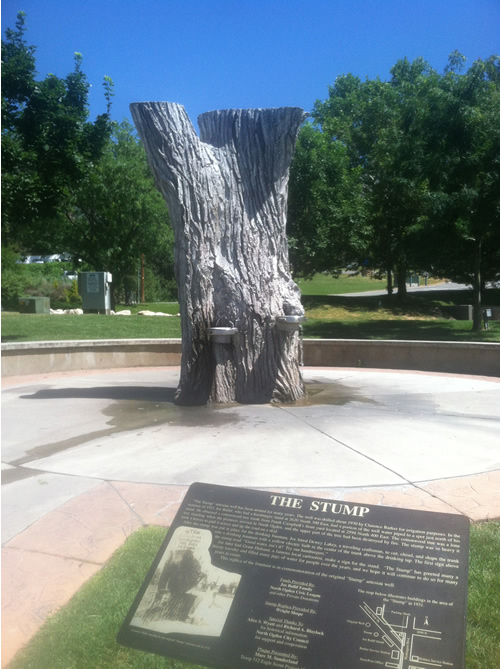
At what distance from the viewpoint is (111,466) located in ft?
17.1

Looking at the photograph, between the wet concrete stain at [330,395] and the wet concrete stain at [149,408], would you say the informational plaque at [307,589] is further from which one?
the wet concrete stain at [330,395]

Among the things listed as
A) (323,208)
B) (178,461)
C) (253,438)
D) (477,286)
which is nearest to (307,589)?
(178,461)

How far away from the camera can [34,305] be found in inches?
908

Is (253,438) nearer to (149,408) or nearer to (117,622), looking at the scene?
(149,408)

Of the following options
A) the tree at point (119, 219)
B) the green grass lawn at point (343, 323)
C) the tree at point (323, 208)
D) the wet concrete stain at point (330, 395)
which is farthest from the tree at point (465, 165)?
the tree at point (119, 219)

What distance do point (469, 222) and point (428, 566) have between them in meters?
14.2

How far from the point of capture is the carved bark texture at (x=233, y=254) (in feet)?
25.4

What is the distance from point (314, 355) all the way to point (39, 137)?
6.43 meters

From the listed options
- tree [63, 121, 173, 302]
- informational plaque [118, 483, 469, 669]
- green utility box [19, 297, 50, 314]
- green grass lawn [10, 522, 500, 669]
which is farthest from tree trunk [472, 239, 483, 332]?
informational plaque [118, 483, 469, 669]

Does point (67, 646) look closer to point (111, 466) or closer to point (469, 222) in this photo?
point (111, 466)

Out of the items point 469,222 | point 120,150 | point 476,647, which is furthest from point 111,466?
point 120,150

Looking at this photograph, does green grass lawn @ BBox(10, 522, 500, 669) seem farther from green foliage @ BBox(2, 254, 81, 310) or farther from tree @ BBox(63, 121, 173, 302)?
tree @ BBox(63, 121, 173, 302)

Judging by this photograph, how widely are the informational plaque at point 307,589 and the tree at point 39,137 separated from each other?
601 centimetres

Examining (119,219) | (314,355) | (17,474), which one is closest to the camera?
(17,474)
